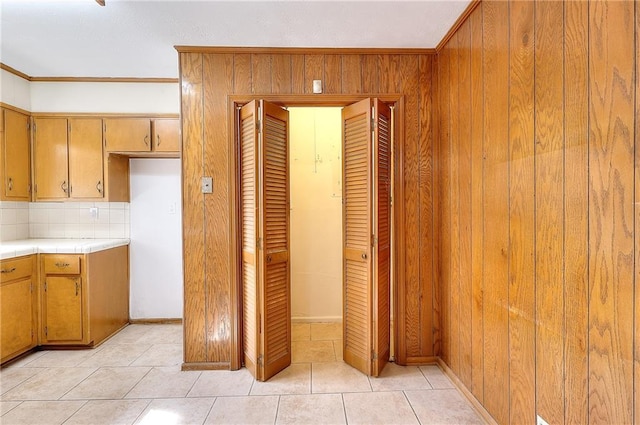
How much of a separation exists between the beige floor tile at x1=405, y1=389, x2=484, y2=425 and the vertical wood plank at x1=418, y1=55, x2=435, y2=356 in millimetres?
435

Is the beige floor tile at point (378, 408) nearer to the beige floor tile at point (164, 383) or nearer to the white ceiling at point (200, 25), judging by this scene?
the beige floor tile at point (164, 383)

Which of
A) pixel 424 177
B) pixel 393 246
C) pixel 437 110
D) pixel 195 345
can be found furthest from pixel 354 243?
pixel 195 345

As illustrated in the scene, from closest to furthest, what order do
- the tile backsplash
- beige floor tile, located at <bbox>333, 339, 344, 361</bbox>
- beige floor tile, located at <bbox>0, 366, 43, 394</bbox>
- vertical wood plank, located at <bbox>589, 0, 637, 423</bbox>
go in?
vertical wood plank, located at <bbox>589, 0, 637, 423</bbox> < beige floor tile, located at <bbox>0, 366, 43, 394</bbox> < beige floor tile, located at <bbox>333, 339, 344, 361</bbox> < the tile backsplash

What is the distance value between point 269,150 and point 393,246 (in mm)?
1229

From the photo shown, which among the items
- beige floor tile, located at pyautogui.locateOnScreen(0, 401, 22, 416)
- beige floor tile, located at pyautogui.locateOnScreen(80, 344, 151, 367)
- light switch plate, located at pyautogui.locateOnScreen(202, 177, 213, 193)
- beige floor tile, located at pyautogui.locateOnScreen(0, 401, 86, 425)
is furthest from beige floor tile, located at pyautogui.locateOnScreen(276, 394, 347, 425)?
beige floor tile, located at pyautogui.locateOnScreen(0, 401, 22, 416)

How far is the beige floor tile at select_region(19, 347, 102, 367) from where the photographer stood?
8.37ft

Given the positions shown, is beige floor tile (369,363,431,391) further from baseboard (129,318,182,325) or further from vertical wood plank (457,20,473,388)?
baseboard (129,318,182,325)

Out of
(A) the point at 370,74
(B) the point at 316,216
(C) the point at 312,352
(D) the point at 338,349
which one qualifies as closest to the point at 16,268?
(C) the point at 312,352

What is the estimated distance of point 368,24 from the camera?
2133mm

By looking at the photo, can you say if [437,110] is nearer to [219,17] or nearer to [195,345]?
[219,17]

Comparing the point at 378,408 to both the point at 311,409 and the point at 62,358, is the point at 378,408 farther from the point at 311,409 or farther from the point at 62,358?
the point at 62,358

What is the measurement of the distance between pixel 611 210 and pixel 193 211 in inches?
94.8

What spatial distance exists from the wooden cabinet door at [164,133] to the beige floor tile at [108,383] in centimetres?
196

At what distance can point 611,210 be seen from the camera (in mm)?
1073
